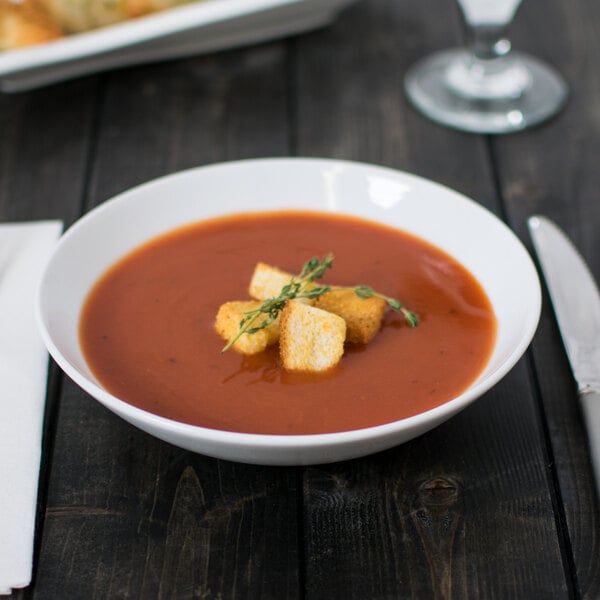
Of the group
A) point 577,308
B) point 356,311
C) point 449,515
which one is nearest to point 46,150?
point 356,311

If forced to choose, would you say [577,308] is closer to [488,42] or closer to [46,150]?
[488,42]

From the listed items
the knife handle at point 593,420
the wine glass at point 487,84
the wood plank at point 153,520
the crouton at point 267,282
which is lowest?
the wood plank at point 153,520

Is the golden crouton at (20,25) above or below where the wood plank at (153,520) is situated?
above

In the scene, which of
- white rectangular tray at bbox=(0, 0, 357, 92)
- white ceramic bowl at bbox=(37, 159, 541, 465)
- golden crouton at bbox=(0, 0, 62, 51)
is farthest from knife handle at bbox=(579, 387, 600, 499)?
golden crouton at bbox=(0, 0, 62, 51)

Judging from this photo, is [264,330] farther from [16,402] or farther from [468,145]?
[468,145]

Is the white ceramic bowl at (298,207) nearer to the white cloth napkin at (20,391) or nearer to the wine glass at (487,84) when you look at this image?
the white cloth napkin at (20,391)

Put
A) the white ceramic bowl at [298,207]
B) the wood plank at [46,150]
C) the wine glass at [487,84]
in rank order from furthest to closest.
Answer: the wine glass at [487,84] → the wood plank at [46,150] → the white ceramic bowl at [298,207]

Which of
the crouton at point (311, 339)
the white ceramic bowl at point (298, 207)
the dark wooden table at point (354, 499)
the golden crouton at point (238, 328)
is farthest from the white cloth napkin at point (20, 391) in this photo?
the crouton at point (311, 339)

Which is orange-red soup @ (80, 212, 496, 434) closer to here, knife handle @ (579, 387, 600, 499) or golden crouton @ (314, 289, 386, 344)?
golden crouton @ (314, 289, 386, 344)
